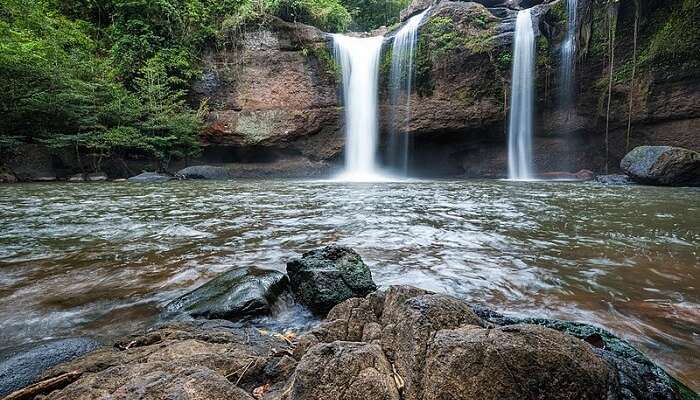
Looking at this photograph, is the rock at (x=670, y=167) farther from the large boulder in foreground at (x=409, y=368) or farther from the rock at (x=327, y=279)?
the large boulder in foreground at (x=409, y=368)

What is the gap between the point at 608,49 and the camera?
13375mm

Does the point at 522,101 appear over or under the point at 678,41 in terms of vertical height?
under

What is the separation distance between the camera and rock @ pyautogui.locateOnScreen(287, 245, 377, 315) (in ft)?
8.15

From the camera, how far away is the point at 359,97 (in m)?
16.7

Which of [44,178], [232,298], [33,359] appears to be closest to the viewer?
[33,359]

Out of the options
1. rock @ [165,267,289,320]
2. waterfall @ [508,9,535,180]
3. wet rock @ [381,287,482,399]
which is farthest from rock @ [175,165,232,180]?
wet rock @ [381,287,482,399]

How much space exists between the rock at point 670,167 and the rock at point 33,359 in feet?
43.1

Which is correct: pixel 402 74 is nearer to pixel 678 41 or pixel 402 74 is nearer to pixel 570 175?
pixel 570 175

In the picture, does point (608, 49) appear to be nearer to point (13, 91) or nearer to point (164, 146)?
point (164, 146)

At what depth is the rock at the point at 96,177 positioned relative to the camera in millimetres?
13063

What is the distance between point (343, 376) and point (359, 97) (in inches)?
648

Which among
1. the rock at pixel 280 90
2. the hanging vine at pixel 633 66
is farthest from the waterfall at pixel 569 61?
the rock at pixel 280 90

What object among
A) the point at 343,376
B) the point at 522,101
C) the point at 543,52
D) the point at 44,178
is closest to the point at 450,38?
the point at 543,52

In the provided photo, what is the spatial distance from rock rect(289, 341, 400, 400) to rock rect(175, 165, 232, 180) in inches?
578
